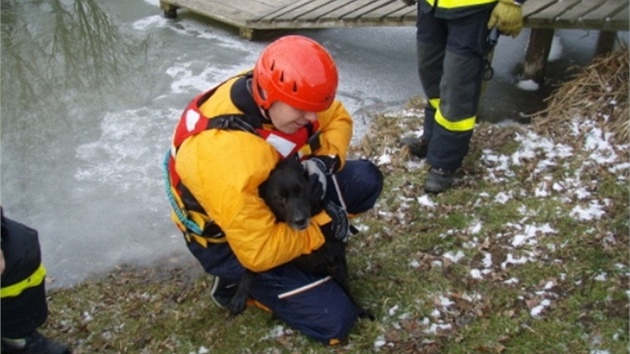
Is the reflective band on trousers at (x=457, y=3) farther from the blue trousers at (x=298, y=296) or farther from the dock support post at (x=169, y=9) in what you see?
the dock support post at (x=169, y=9)

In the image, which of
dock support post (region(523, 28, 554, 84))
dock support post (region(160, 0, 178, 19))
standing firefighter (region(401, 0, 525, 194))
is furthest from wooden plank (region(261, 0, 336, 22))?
standing firefighter (region(401, 0, 525, 194))

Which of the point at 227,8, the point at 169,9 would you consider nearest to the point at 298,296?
the point at 227,8

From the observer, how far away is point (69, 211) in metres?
4.59

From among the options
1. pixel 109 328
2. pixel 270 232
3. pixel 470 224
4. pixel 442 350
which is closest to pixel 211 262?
pixel 270 232

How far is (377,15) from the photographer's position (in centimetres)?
597

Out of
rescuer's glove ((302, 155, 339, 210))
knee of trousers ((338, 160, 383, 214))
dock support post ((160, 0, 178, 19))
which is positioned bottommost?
dock support post ((160, 0, 178, 19))

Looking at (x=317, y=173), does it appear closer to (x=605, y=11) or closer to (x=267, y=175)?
(x=267, y=175)

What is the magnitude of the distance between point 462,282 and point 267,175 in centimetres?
130

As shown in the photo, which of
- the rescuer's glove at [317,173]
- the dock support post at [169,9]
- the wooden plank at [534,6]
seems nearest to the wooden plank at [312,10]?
the dock support post at [169,9]

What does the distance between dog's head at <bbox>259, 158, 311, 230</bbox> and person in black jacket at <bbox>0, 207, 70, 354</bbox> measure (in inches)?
42.5

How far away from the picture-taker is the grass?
3197 mm

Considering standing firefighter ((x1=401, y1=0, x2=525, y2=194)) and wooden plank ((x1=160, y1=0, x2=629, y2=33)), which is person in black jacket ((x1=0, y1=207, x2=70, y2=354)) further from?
wooden plank ((x1=160, y1=0, x2=629, y2=33))

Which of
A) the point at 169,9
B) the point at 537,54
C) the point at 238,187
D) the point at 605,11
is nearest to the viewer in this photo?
the point at 238,187

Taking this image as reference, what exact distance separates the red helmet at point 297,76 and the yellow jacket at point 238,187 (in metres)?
0.23
